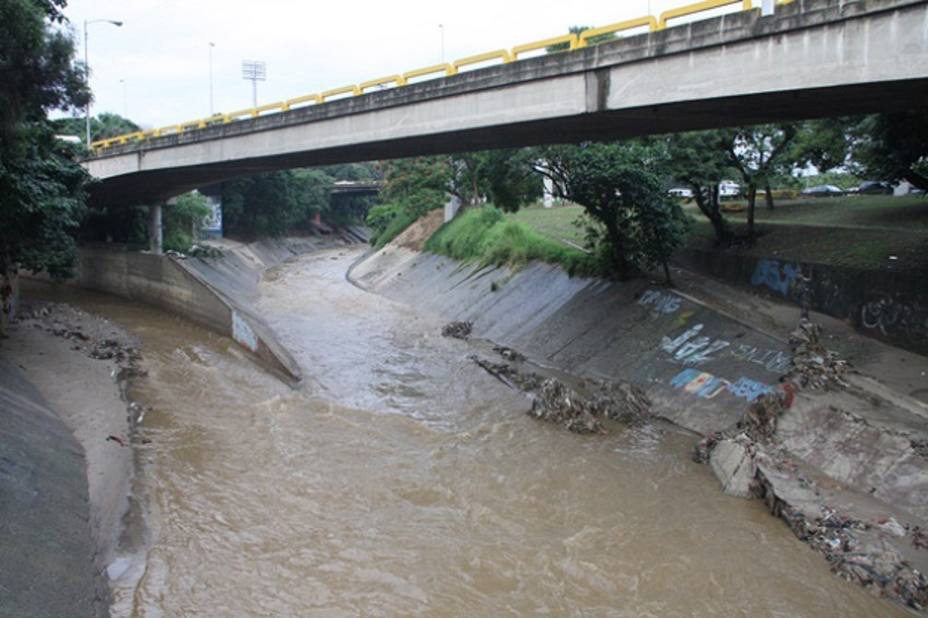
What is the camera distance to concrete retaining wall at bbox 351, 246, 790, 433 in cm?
1759

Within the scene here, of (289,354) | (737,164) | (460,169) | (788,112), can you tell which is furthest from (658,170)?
(460,169)

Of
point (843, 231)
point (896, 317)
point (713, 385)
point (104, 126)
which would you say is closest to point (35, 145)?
point (713, 385)

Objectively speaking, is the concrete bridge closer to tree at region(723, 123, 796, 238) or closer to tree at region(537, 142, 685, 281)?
tree at region(537, 142, 685, 281)

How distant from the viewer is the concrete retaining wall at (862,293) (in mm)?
16641

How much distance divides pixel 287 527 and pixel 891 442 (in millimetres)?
11164

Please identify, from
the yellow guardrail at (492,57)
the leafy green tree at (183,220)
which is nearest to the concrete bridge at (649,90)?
the yellow guardrail at (492,57)

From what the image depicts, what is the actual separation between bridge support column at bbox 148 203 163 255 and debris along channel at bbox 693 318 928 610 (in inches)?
1569

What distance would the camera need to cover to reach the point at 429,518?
41.4 ft

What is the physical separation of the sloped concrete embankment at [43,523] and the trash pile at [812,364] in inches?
565

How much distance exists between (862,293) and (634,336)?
6.58 metres

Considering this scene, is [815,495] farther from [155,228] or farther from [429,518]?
[155,228]

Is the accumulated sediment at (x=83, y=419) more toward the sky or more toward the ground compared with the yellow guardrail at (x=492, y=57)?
more toward the ground

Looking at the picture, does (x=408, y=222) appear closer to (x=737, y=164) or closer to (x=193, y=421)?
(x=737, y=164)

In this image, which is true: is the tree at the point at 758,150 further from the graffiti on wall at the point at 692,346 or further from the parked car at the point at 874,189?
the parked car at the point at 874,189
